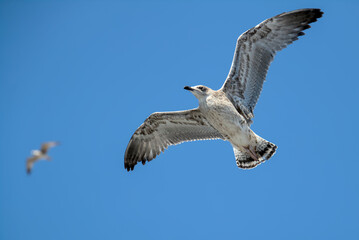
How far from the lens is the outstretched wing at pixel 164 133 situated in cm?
959

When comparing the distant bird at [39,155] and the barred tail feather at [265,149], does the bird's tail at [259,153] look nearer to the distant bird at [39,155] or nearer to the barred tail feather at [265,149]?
the barred tail feather at [265,149]

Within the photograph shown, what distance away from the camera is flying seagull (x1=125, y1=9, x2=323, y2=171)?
867 cm

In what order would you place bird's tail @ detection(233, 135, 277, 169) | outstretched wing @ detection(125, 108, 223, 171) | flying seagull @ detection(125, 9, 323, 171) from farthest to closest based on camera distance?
outstretched wing @ detection(125, 108, 223, 171) < bird's tail @ detection(233, 135, 277, 169) < flying seagull @ detection(125, 9, 323, 171)

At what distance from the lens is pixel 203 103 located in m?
8.74

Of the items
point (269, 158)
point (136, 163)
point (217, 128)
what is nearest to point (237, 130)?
point (217, 128)

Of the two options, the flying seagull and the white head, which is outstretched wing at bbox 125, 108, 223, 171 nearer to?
the flying seagull

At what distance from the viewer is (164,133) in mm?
10086

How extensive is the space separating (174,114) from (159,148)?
1116 millimetres

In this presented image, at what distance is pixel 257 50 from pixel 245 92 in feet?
3.03

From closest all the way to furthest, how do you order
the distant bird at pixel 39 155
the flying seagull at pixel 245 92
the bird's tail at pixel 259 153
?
the distant bird at pixel 39 155
the flying seagull at pixel 245 92
the bird's tail at pixel 259 153

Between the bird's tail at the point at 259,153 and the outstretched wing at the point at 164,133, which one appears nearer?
the bird's tail at the point at 259,153

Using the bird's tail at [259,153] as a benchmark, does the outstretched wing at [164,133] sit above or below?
above

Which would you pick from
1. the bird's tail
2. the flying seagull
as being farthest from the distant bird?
the bird's tail

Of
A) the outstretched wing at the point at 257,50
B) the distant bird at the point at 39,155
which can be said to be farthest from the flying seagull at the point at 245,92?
the distant bird at the point at 39,155
